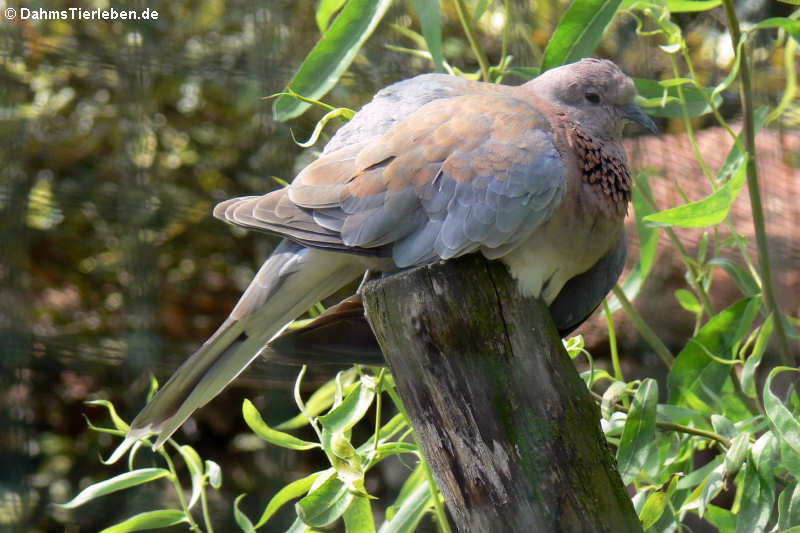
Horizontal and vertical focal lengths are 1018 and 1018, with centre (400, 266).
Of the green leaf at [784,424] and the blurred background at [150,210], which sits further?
the blurred background at [150,210]

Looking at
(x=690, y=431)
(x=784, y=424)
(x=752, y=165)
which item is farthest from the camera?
(x=752, y=165)

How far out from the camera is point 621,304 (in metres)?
1.67

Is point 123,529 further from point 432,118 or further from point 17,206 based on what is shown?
point 17,206

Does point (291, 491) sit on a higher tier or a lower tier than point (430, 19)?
lower

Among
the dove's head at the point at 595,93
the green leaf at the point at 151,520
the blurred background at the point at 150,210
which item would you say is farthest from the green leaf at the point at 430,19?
the blurred background at the point at 150,210

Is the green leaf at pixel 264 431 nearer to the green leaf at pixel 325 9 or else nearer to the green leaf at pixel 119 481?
the green leaf at pixel 119 481

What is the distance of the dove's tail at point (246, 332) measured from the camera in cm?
145

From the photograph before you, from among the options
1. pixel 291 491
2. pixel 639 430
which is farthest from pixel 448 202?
pixel 291 491

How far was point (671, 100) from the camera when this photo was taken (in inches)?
63.2

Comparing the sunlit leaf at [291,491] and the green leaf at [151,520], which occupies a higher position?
the sunlit leaf at [291,491]

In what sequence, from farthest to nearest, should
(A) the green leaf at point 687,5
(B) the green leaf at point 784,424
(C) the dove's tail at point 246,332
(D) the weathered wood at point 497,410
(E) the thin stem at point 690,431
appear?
(A) the green leaf at point 687,5 < (C) the dove's tail at point 246,332 < (E) the thin stem at point 690,431 < (B) the green leaf at point 784,424 < (D) the weathered wood at point 497,410

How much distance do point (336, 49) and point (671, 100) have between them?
0.54 meters

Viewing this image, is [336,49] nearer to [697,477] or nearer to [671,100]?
[671,100]

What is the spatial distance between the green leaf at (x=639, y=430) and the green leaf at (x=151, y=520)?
613 millimetres
